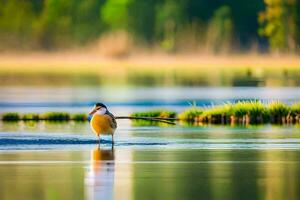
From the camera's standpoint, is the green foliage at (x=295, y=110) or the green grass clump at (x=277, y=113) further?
the green foliage at (x=295, y=110)

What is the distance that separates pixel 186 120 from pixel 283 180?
38.7 feet

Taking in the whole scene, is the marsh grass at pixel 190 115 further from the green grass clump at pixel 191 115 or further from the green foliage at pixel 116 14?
the green foliage at pixel 116 14

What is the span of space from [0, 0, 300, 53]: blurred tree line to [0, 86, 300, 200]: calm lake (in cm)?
6872

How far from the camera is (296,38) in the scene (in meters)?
99.1

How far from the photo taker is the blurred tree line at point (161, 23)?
325 ft

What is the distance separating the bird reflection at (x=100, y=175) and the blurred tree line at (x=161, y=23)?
242 feet

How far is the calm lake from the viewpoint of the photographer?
1609 centimetres

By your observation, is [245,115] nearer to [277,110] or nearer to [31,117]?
[277,110]

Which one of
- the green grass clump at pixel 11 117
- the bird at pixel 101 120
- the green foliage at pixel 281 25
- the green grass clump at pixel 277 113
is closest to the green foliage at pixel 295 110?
the green grass clump at pixel 277 113

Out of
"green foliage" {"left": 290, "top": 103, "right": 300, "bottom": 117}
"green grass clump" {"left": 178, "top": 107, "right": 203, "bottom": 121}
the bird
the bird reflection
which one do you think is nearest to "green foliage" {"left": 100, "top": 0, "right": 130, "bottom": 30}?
"green grass clump" {"left": 178, "top": 107, "right": 203, "bottom": 121}

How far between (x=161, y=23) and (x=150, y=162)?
88.0 meters

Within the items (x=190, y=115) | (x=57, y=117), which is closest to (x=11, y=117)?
(x=57, y=117)

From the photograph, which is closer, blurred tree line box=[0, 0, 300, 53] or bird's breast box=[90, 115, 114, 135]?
bird's breast box=[90, 115, 114, 135]

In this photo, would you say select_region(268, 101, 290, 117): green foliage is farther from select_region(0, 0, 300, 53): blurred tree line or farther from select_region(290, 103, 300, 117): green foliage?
select_region(0, 0, 300, 53): blurred tree line
